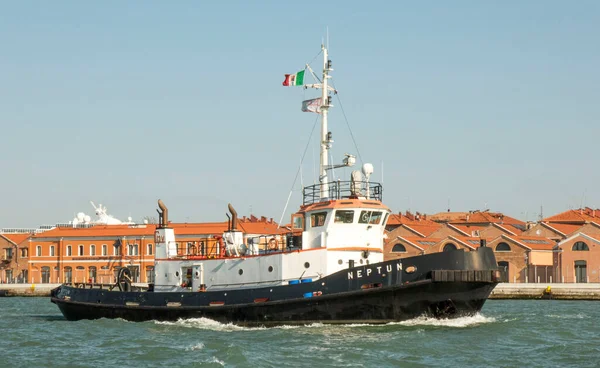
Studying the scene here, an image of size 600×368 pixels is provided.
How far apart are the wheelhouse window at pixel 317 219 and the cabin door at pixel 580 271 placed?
138 feet

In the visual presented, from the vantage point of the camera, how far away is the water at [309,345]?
23328 mm

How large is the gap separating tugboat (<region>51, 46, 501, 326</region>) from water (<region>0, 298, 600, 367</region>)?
1.75 feet

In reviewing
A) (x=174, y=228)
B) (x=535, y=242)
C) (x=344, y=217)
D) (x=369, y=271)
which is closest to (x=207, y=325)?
(x=344, y=217)

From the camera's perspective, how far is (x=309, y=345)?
2550cm

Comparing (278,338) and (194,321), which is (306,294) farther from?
(194,321)

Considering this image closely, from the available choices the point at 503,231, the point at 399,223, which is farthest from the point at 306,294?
the point at 399,223

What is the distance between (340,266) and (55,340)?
30.7ft

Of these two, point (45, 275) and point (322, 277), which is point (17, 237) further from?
point (322, 277)

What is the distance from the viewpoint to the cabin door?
2672 inches

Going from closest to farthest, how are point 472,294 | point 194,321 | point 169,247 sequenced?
1. point 472,294
2. point 194,321
3. point 169,247

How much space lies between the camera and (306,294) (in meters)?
29.5

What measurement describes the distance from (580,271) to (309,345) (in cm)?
4730

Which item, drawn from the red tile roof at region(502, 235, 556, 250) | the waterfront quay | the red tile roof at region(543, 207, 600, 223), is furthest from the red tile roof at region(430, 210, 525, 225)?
the red tile roof at region(502, 235, 556, 250)

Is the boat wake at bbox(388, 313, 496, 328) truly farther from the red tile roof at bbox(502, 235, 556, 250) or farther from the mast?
the red tile roof at bbox(502, 235, 556, 250)
